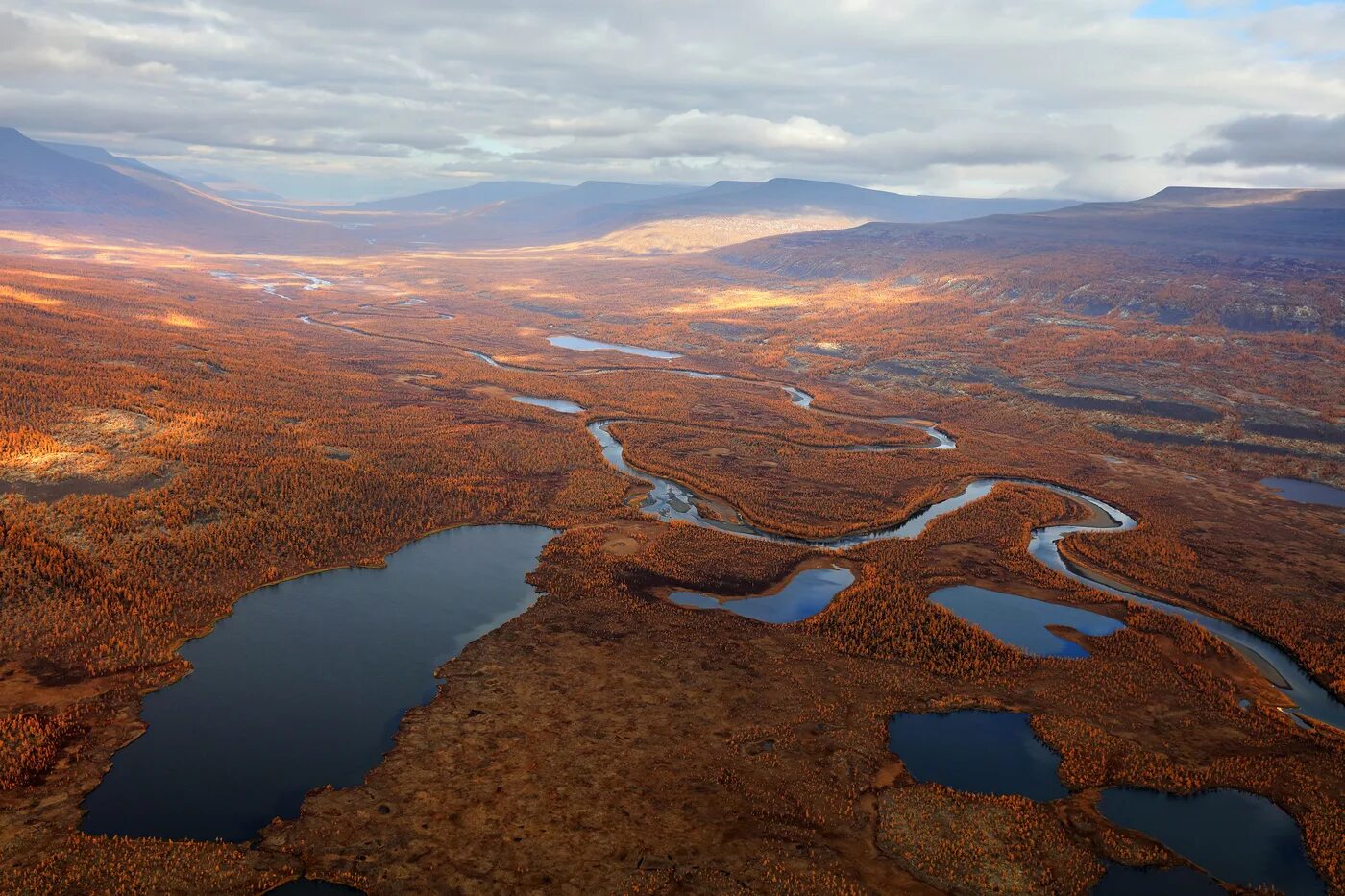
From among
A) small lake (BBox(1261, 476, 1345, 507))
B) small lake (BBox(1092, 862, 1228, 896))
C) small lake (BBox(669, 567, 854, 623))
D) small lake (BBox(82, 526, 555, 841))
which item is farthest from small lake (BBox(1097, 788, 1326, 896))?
small lake (BBox(1261, 476, 1345, 507))

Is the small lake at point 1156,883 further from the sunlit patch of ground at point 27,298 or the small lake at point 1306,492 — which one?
the sunlit patch of ground at point 27,298

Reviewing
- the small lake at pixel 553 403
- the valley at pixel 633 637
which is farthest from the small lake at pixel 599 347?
the valley at pixel 633 637

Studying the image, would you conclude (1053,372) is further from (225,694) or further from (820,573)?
(225,694)

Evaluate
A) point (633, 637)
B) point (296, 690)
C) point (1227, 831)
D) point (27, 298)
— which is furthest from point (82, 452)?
point (27, 298)

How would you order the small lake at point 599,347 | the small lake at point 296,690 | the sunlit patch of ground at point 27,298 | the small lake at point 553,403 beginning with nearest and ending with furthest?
the small lake at point 296,690 < the small lake at point 553,403 < the sunlit patch of ground at point 27,298 < the small lake at point 599,347

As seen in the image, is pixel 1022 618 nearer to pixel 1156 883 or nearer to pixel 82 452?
pixel 1156 883

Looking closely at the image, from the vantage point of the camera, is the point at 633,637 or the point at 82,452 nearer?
the point at 633,637

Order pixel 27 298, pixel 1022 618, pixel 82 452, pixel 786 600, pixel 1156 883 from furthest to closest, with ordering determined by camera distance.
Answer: pixel 27 298
pixel 82 452
pixel 786 600
pixel 1022 618
pixel 1156 883

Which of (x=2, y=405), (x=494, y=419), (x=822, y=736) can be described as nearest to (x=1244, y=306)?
(x=494, y=419)
